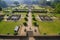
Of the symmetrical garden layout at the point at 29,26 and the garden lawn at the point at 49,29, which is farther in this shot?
the garden lawn at the point at 49,29

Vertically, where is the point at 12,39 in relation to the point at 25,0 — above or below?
above

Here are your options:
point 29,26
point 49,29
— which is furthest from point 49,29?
point 29,26

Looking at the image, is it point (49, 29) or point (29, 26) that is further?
point (29, 26)

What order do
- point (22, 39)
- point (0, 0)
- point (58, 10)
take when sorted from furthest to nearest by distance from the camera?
1. point (0, 0)
2. point (58, 10)
3. point (22, 39)

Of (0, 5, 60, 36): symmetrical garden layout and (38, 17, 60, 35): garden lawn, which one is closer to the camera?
(0, 5, 60, 36): symmetrical garden layout

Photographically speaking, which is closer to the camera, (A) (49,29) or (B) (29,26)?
(A) (49,29)

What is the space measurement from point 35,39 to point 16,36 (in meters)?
2.60

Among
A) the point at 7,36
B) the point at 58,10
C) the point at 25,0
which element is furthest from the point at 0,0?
the point at 25,0

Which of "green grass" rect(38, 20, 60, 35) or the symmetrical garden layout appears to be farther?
"green grass" rect(38, 20, 60, 35)

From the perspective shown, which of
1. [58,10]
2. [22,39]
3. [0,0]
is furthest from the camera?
[0,0]

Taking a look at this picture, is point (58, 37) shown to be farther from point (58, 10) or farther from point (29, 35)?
point (58, 10)

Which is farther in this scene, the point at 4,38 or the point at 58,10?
the point at 58,10

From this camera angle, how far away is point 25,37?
1814cm

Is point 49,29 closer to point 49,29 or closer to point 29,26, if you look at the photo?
point 49,29
